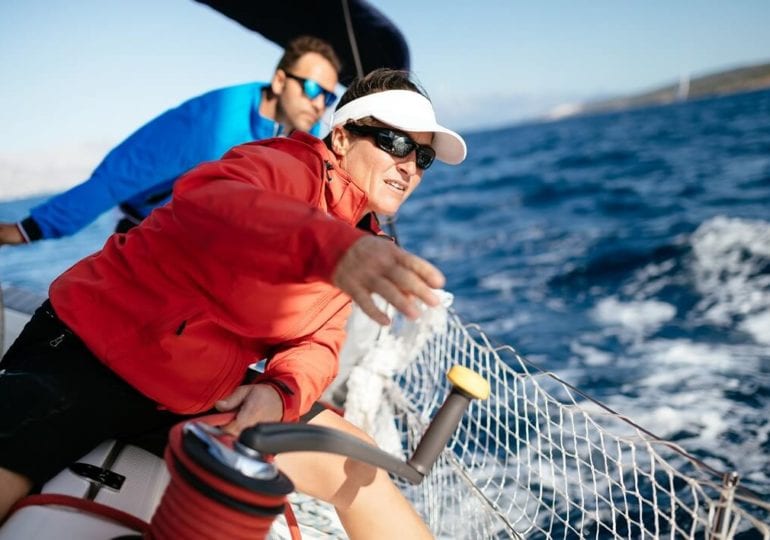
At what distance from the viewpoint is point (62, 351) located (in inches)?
42.1

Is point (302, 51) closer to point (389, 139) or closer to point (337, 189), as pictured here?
point (389, 139)

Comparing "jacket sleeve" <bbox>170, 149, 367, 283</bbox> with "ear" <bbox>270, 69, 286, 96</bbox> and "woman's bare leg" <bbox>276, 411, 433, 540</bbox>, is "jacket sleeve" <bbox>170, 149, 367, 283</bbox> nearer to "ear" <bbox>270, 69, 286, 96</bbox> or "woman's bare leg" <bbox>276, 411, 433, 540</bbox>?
"woman's bare leg" <bbox>276, 411, 433, 540</bbox>

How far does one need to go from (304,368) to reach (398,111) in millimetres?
605

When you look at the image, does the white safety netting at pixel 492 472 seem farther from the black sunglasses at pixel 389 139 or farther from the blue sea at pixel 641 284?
the black sunglasses at pixel 389 139

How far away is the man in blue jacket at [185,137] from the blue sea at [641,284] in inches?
26.1

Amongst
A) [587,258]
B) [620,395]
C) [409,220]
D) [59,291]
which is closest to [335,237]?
[59,291]

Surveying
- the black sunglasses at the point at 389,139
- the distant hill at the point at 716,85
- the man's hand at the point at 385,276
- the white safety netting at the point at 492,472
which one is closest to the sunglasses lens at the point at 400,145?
the black sunglasses at the point at 389,139

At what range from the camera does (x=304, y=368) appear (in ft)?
4.14

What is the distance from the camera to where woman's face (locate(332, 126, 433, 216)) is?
4.15 ft

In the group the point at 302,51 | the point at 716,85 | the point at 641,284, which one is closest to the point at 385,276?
the point at 302,51

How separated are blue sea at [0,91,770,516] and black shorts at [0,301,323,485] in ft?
6.42

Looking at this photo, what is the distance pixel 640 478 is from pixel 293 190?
2.15 m

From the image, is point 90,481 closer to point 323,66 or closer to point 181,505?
point 181,505

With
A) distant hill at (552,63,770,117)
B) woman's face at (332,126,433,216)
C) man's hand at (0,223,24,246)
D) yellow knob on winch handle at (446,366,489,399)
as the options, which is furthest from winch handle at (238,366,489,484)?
distant hill at (552,63,770,117)
